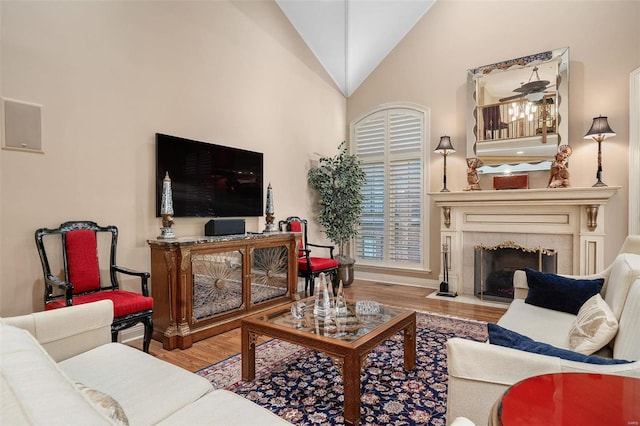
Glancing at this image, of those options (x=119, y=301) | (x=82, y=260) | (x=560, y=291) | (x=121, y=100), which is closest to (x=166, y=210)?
(x=82, y=260)

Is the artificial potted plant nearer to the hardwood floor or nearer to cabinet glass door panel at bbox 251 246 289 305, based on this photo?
the hardwood floor

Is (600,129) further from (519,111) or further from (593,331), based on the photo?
(593,331)

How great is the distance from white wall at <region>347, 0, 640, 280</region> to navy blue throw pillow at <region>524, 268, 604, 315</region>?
7.04 feet

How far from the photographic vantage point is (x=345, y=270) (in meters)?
5.40

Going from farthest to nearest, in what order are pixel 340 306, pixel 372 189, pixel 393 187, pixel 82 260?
pixel 372 189
pixel 393 187
pixel 82 260
pixel 340 306

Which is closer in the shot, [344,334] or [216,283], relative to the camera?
[344,334]

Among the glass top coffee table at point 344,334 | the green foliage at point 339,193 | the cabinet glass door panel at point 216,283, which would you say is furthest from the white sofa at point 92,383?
the green foliage at point 339,193

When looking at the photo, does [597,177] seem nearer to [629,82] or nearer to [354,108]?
[629,82]

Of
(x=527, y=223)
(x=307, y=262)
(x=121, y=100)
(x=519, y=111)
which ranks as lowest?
(x=307, y=262)

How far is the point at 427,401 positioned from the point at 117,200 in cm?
293

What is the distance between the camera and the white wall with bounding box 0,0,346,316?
2584mm

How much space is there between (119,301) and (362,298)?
2982 mm

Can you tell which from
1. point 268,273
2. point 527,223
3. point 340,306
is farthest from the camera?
point 527,223

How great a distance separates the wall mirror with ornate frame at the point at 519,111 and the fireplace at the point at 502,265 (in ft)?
3.47
